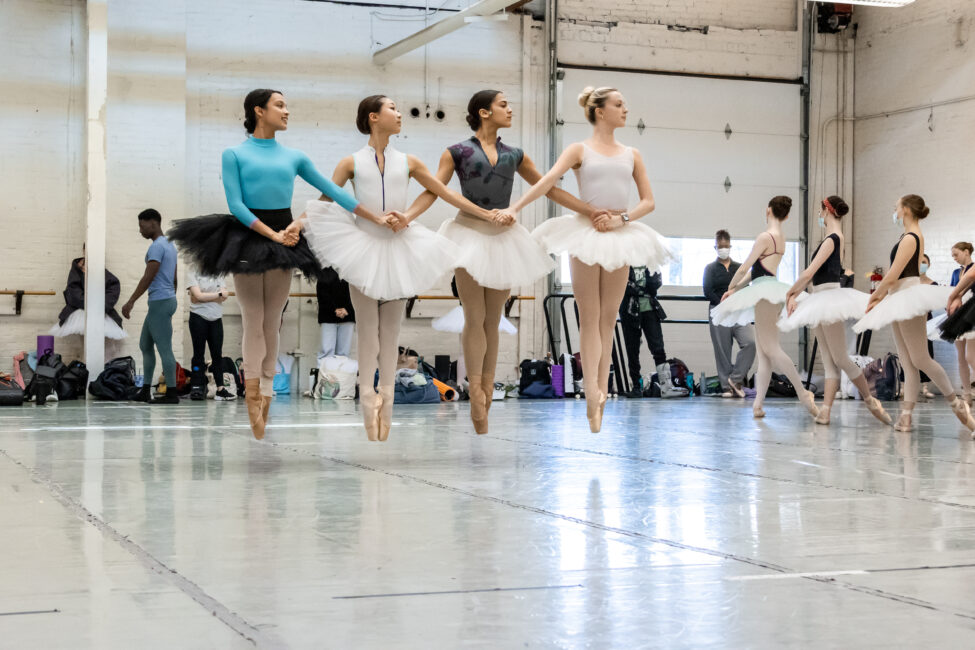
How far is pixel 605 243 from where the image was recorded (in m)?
5.93

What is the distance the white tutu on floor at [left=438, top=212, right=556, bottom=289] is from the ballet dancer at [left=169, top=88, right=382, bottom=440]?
485 mm

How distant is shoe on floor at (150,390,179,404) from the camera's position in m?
10.9

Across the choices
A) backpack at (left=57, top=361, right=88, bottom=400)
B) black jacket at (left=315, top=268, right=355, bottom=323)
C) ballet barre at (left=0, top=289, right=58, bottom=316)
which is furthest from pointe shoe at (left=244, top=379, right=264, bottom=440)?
ballet barre at (left=0, top=289, right=58, bottom=316)

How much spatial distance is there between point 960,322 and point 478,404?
301cm

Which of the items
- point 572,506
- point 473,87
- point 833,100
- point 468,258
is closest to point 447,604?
point 572,506

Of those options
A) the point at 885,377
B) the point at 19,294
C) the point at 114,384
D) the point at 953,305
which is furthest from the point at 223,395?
the point at 885,377

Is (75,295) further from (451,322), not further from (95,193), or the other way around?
(451,322)

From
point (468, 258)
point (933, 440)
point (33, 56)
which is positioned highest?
point (33, 56)

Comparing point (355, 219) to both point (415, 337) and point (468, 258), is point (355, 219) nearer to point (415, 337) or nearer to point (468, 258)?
point (468, 258)

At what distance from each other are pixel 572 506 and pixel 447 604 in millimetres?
1534

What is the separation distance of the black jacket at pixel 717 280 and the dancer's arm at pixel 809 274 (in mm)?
5394

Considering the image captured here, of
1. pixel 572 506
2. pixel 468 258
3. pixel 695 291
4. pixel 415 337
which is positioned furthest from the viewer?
pixel 695 291

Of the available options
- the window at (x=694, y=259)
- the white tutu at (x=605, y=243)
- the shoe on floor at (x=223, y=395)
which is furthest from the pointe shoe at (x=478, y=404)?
the window at (x=694, y=259)

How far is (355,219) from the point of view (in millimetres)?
5703
